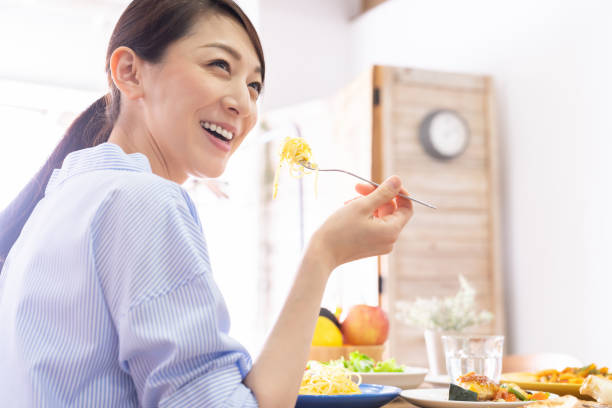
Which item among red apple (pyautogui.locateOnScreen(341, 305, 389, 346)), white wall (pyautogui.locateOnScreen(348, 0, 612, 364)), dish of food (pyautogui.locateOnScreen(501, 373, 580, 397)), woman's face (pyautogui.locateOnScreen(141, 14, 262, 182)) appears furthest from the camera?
white wall (pyautogui.locateOnScreen(348, 0, 612, 364))

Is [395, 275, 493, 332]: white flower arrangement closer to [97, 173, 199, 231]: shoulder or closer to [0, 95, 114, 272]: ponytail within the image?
[0, 95, 114, 272]: ponytail

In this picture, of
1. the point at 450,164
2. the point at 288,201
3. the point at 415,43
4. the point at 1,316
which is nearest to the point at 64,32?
the point at 288,201

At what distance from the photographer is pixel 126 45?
106 cm

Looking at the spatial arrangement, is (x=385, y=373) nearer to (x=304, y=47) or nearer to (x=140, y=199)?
(x=140, y=199)

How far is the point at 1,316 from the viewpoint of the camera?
822mm

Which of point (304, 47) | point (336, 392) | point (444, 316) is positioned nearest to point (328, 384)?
point (336, 392)

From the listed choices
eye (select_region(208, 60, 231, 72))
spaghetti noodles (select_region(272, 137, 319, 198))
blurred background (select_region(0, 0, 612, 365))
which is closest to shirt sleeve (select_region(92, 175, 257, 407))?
eye (select_region(208, 60, 231, 72))

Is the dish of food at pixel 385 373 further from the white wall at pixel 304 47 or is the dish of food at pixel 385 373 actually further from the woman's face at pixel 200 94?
the white wall at pixel 304 47

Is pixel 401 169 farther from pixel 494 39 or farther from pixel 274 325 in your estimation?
pixel 274 325

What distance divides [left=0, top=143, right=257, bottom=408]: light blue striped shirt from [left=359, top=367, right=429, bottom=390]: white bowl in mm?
533

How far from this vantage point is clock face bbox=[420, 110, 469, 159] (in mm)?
3615

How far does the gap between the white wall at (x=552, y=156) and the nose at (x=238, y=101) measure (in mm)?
2394

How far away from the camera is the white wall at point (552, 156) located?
10.1 ft

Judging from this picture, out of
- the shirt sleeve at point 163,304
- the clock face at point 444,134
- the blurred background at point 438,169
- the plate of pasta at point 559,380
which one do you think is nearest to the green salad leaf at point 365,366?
the plate of pasta at point 559,380
